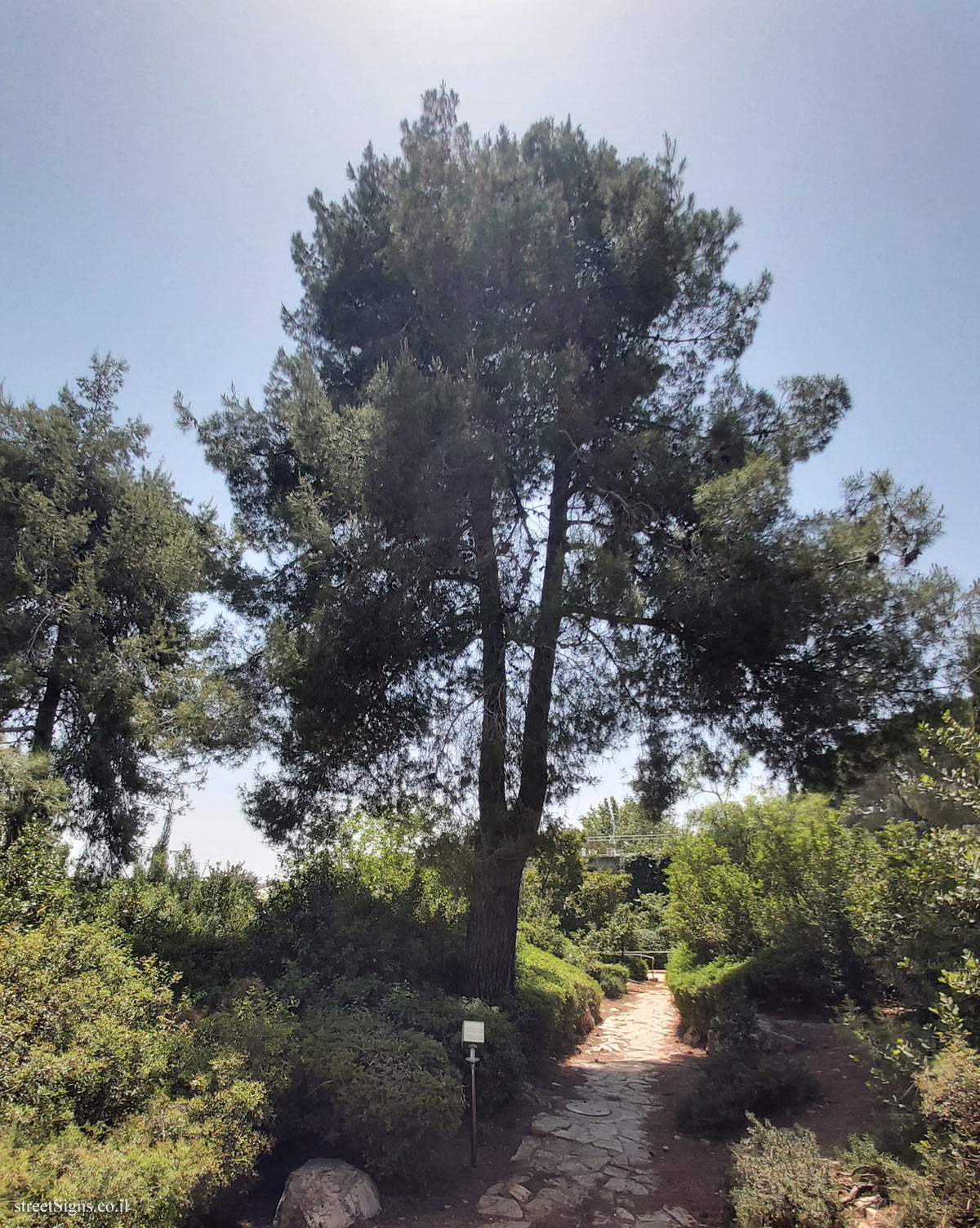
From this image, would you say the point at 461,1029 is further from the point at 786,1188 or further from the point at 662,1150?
the point at 786,1188

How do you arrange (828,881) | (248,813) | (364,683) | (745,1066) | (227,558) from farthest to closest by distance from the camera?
(828,881)
(227,558)
(248,813)
(364,683)
(745,1066)

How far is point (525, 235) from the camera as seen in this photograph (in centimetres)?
830

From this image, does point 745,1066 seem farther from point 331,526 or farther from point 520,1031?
point 331,526

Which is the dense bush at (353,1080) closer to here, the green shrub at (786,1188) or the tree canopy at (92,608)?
the green shrub at (786,1188)

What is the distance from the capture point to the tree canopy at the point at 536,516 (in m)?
7.17

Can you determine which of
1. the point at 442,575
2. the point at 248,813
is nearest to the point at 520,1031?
the point at 248,813

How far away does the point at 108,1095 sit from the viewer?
4773mm

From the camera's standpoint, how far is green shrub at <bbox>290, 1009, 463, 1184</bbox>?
5289 millimetres

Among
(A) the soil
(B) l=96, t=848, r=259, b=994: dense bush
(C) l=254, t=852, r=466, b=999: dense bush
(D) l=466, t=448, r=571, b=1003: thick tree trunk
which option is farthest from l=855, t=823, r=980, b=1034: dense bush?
(B) l=96, t=848, r=259, b=994: dense bush

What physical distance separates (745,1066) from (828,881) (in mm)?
3535

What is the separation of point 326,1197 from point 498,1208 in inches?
53.9

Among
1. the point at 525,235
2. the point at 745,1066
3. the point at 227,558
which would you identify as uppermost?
the point at 525,235

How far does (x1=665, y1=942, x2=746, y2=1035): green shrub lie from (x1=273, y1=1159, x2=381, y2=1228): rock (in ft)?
18.9

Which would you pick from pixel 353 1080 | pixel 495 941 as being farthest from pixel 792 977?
pixel 353 1080
